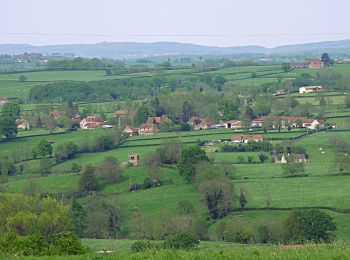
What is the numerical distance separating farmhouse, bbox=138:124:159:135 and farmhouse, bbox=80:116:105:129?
140 inches

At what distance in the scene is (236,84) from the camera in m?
96.6

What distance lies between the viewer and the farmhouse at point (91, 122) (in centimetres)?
6738

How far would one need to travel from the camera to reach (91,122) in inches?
2709

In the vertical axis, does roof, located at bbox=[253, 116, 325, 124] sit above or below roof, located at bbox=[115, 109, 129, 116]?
above

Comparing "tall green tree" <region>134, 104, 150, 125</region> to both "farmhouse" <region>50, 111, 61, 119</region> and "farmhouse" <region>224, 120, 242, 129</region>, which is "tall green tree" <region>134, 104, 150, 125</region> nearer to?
"farmhouse" <region>50, 111, 61, 119</region>

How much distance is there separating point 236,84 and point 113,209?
202 ft

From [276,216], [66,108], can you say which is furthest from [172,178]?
[66,108]

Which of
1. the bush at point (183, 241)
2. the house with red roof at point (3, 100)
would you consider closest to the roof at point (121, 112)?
the house with red roof at point (3, 100)

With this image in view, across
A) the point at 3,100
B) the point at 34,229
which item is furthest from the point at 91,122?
the point at 34,229

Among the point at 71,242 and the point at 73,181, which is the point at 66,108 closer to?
the point at 73,181

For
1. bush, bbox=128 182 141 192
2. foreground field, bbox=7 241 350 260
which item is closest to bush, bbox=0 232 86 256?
foreground field, bbox=7 241 350 260

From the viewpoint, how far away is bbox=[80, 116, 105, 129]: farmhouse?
6738 centimetres

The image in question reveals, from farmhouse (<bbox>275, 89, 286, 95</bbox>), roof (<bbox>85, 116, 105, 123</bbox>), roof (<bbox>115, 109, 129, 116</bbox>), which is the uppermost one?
farmhouse (<bbox>275, 89, 286, 95</bbox>)

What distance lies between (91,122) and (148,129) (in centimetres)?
530
